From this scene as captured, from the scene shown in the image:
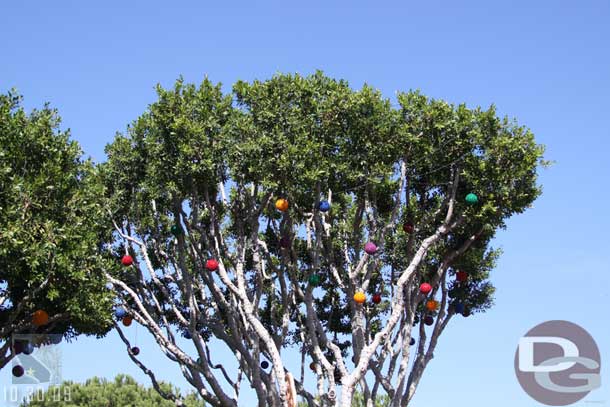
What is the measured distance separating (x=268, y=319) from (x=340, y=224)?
5607mm

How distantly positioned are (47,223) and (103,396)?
23.7m

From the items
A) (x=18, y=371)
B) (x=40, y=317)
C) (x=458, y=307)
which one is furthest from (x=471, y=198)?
(x=18, y=371)

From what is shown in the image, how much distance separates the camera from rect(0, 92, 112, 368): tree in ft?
61.8

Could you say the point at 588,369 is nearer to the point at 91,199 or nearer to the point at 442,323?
the point at 442,323

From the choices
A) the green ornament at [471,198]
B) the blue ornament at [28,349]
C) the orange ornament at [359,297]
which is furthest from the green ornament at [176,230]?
the green ornament at [471,198]

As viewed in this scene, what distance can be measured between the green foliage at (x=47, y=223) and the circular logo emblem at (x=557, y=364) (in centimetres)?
1179

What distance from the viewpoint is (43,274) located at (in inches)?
761

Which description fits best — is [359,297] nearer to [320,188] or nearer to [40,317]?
[320,188]

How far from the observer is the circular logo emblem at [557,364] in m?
22.3

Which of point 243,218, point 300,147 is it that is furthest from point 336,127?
point 243,218

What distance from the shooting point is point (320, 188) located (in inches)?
874

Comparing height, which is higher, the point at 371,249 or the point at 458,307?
the point at 371,249

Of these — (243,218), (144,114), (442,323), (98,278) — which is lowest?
(442,323)

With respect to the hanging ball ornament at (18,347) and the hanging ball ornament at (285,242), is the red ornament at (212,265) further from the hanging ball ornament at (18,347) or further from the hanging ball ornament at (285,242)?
the hanging ball ornament at (18,347)
